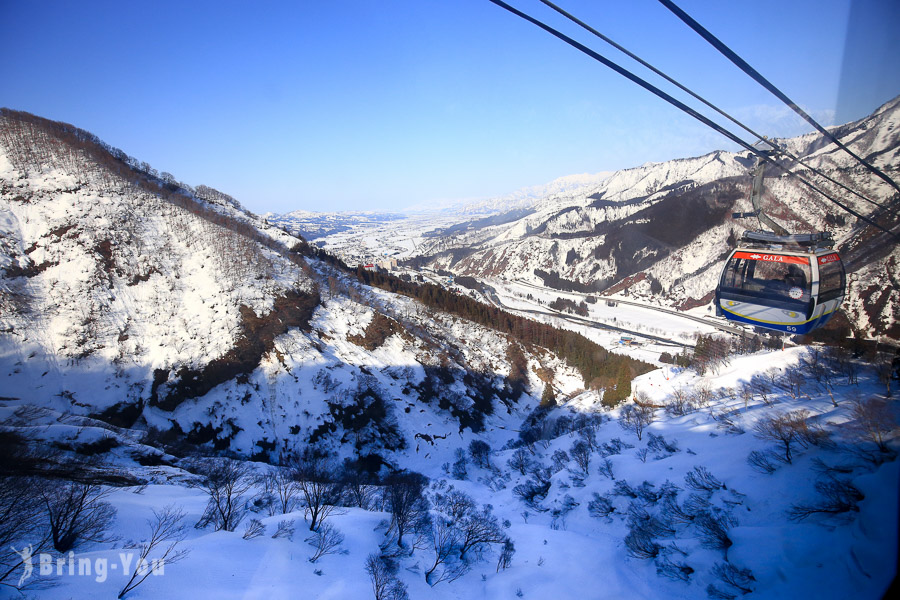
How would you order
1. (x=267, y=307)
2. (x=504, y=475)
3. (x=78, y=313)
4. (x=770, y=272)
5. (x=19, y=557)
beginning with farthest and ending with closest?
(x=267, y=307), (x=78, y=313), (x=504, y=475), (x=770, y=272), (x=19, y=557)

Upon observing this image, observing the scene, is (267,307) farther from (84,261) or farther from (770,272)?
(770,272)

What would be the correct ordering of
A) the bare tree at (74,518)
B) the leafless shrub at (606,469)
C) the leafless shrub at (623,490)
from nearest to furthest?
the bare tree at (74,518) < the leafless shrub at (623,490) < the leafless shrub at (606,469)

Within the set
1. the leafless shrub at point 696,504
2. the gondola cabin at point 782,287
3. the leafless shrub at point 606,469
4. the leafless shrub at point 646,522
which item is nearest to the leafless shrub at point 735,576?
the leafless shrub at point 696,504

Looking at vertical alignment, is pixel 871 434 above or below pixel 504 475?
above

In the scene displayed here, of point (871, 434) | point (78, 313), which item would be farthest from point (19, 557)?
point (78, 313)

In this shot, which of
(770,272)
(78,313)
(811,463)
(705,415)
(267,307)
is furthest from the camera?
(267,307)

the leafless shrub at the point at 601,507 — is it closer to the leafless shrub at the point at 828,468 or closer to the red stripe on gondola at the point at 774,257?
the leafless shrub at the point at 828,468

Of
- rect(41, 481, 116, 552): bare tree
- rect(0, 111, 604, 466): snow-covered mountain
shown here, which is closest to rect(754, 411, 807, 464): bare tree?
rect(0, 111, 604, 466): snow-covered mountain

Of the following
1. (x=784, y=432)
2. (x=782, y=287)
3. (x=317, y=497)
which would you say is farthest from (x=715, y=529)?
(x=317, y=497)
